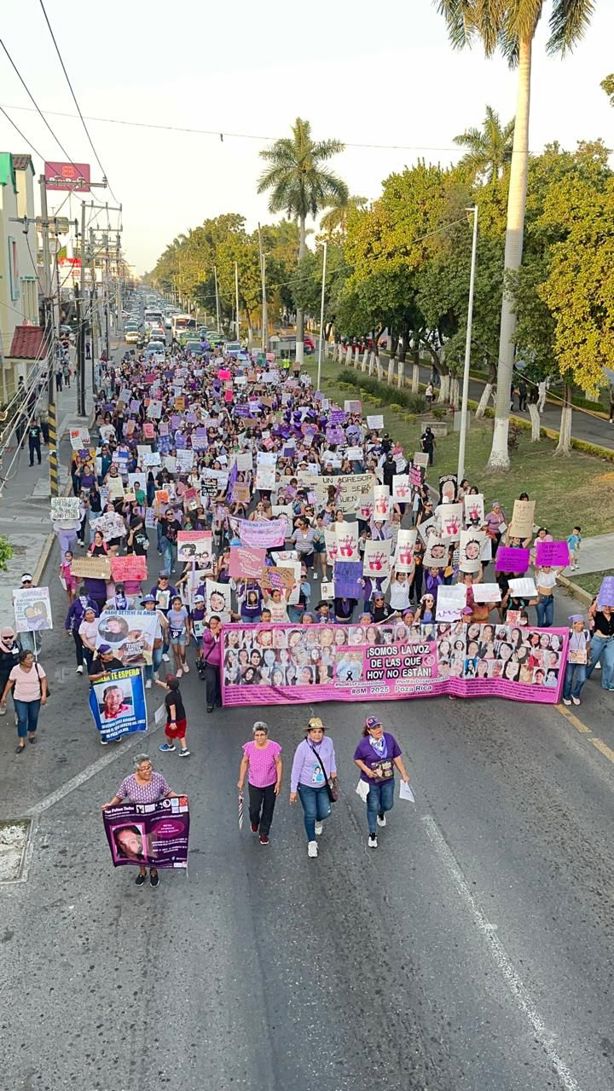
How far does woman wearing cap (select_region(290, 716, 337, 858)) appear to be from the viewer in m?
9.08

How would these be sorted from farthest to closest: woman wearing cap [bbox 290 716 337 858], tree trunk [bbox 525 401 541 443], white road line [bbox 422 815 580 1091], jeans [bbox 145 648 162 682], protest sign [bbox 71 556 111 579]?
tree trunk [bbox 525 401 541 443] → protest sign [bbox 71 556 111 579] → jeans [bbox 145 648 162 682] → woman wearing cap [bbox 290 716 337 858] → white road line [bbox 422 815 580 1091]

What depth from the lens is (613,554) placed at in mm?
21234

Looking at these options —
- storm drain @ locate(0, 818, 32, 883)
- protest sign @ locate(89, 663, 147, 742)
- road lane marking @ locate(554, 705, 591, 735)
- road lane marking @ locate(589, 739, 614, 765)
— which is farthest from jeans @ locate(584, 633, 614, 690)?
storm drain @ locate(0, 818, 32, 883)

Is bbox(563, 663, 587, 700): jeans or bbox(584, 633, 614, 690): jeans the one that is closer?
bbox(563, 663, 587, 700): jeans

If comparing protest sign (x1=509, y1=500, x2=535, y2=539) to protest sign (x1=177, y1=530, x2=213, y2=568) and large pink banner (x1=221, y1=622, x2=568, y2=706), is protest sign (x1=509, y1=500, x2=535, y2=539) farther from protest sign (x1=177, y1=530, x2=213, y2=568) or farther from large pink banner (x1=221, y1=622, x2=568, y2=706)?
protest sign (x1=177, y1=530, x2=213, y2=568)

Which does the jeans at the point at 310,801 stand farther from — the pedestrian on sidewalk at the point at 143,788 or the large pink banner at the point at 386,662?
the large pink banner at the point at 386,662

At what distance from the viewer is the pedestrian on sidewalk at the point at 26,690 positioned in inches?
453

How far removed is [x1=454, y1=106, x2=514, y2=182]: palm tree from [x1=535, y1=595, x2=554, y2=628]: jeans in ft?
134

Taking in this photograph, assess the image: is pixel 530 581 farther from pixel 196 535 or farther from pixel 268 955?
pixel 268 955

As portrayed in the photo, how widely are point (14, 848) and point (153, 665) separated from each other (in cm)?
429

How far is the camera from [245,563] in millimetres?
15719

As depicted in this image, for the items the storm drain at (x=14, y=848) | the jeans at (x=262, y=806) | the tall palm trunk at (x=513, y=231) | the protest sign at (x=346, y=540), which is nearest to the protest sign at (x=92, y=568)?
the protest sign at (x=346, y=540)

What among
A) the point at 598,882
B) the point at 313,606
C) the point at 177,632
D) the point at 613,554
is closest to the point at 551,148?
the point at 613,554

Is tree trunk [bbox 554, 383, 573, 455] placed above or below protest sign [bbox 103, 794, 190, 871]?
above
